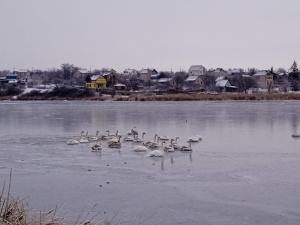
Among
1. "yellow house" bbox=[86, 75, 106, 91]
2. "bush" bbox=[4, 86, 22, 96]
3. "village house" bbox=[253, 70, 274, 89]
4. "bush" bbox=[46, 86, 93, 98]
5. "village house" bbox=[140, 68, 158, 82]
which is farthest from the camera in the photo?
"village house" bbox=[140, 68, 158, 82]

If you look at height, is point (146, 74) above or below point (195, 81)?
above

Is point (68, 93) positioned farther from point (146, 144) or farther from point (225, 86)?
point (146, 144)

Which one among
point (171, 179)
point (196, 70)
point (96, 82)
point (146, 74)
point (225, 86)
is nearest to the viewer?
point (171, 179)

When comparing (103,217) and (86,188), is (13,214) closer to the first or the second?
(103,217)

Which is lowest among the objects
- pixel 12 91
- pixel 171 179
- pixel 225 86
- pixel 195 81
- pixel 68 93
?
pixel 171 179

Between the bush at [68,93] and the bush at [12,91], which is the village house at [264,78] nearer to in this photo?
the bush at [68,93]

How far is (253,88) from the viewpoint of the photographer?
62.0m

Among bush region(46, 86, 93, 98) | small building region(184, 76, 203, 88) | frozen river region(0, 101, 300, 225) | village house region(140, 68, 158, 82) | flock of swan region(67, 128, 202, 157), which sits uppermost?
village house region(140, 68, 158, 82)

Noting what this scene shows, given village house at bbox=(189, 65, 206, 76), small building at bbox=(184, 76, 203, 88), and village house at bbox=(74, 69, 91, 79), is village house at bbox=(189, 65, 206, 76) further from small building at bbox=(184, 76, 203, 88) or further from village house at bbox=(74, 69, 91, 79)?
village house at bbox=(74, 69, 91, 79)

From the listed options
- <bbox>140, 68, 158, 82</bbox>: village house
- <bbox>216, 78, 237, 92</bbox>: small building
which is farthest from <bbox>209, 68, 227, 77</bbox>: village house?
<bbox>216, 78, 237, 92</bbox>: small building

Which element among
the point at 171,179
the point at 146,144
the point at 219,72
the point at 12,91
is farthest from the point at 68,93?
the point at 171,179

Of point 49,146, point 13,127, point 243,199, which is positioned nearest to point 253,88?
point 13,127

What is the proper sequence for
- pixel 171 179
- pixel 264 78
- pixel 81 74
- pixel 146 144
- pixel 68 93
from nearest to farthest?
pixel 171 179
pixel 146 144
pixel 68 93
pixel 264 78
pixel 81 74

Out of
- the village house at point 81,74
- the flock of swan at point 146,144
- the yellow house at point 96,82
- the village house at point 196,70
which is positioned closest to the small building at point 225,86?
the yellow house at point 96,82
